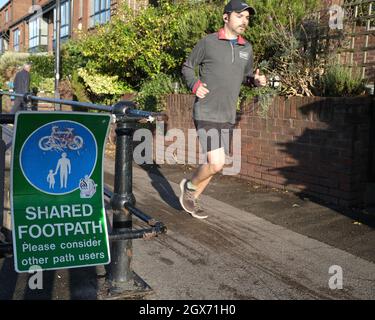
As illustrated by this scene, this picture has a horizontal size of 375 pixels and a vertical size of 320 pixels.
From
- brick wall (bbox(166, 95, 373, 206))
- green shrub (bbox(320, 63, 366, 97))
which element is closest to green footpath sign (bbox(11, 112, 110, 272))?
brick wall (bbox(166, 95, 373, 206))

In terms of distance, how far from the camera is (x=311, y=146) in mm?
6059

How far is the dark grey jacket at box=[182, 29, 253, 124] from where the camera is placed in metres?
4.89

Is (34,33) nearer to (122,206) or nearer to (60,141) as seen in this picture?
(122,206)

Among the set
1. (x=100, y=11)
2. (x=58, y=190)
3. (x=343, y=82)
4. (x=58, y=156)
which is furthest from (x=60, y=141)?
(x=100, y=11)

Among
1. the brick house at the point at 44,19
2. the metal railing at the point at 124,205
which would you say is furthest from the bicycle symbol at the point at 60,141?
the brick house at the point at 44,19

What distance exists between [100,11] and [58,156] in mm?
24449

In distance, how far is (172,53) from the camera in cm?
1078

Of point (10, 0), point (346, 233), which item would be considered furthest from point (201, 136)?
point (10, 0)

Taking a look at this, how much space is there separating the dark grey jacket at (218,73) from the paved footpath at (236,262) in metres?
1.12

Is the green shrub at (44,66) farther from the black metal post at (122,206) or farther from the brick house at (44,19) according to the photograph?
the black metal post at (122,206)

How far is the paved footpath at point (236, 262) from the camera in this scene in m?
3.40

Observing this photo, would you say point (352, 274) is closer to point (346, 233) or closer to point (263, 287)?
point (263, 287)

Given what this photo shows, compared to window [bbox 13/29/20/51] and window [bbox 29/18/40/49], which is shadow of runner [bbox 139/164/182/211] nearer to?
window [bbox 29/18/40/49]

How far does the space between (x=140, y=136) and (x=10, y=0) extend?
47.0 meters
